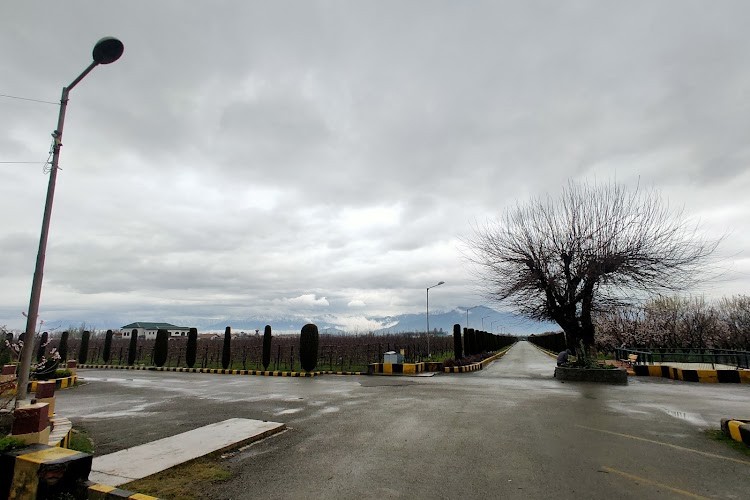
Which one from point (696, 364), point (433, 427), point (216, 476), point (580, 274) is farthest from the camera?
point (696, 364)

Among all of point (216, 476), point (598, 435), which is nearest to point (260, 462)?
point (216, 476)

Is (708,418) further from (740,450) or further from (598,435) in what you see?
(598,435)

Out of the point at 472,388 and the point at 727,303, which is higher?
the point at 727,303

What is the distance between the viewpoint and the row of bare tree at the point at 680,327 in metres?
46.4

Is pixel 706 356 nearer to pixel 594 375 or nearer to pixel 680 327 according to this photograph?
pixel 594 375

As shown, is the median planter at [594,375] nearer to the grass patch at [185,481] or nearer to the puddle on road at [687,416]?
the puddle on road at [687,416]

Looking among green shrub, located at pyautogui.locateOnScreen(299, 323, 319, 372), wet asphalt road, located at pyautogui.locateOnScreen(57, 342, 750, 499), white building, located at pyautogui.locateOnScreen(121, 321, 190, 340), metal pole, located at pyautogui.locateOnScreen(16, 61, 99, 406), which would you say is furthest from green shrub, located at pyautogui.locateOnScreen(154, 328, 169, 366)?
white building, located at pyautogui.locateOnScreen(121, 321, 190, 340)

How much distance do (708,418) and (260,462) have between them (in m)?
9.54

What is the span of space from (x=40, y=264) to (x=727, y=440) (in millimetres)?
11621

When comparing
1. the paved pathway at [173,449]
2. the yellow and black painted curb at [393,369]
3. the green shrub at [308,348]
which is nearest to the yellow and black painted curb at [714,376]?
the yellow and black painted curb at [393,369]

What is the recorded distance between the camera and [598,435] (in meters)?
7.60

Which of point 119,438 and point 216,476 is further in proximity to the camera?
point 119,438

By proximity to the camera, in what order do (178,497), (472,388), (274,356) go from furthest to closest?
(274,356) < (472,388) < (178,497)

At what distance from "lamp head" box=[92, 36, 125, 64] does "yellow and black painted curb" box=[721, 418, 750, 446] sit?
11.9 metres
